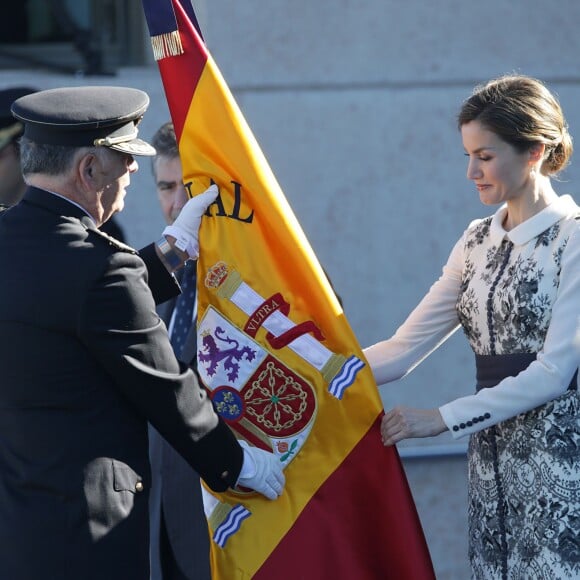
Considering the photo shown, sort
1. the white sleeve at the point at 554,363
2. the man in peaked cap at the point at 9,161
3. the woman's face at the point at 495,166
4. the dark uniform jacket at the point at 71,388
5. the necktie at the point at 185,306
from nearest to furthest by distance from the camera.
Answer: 1. the dark uniform jacket at the point at 71,388
2. the white sleeve at the point at 554,363
3. the woman's face at the point at 495,166
4. the necktie at the point at 185,306
5. the man in peaked cap at the point at 9,161

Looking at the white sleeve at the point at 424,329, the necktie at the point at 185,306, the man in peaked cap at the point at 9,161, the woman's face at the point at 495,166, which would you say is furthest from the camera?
the man in peaked cap at the point at 9,161

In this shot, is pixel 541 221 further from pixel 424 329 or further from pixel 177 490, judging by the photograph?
pixel 177 490

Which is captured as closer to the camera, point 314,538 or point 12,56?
point 314,538

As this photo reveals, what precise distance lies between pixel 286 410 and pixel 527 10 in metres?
2.43

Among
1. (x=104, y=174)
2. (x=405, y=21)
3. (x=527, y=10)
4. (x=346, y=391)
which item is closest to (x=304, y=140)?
(x=405, y=21)

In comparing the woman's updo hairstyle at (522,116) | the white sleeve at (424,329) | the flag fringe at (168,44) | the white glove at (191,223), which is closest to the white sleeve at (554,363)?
the woman's updo hairstyle at (522,116)

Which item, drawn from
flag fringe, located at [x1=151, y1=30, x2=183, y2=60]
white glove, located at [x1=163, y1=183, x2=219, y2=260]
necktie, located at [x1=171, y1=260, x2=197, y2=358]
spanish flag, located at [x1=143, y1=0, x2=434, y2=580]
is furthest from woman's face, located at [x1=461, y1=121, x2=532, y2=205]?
necktie, located at [x1=171, y1=260, x2=197, y2=358]

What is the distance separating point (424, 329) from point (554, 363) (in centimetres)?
50

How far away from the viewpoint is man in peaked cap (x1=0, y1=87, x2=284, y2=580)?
8.14 feet

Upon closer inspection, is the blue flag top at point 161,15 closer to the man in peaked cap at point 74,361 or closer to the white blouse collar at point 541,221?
the man in peaked cap at point 74,361

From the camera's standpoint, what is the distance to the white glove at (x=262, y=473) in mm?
2820

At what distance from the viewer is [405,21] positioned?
464 cm

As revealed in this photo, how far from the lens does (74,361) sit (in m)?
2.49

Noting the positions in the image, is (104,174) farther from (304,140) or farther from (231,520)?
(304,140)
